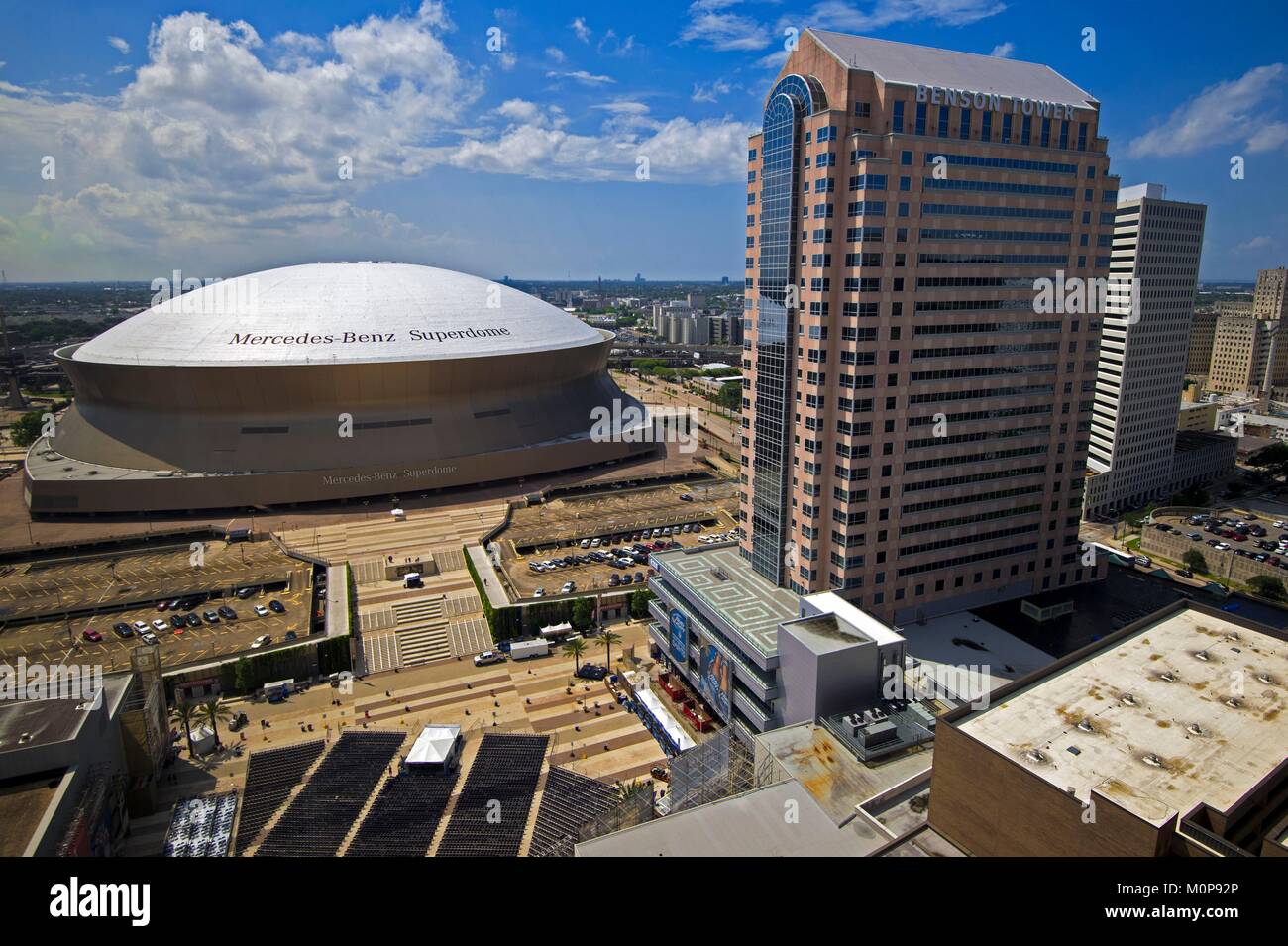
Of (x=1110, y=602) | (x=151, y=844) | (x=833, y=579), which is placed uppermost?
(x=833, y=579)

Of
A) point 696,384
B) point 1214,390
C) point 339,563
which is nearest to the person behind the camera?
point 339,563

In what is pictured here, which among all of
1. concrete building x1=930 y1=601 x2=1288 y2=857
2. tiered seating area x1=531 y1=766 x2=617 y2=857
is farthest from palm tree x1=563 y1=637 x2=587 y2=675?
concrete building x1=930 y1=601 x2=1288 y2=857

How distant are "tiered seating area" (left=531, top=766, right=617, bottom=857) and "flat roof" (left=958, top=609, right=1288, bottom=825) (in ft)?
59.2

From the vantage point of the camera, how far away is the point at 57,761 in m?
30.8

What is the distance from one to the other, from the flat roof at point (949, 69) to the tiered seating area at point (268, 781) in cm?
4755

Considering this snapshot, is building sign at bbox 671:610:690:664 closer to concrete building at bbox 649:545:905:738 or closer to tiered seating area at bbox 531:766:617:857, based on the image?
concrete building at bbox 649:545:905:738

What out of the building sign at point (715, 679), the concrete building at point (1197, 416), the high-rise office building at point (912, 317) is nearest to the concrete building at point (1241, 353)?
the concrete building at point (1197, 416)

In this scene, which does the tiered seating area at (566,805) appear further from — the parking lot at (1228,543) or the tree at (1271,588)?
the parking lot at (1228,543)

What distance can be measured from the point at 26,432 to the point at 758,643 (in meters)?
119

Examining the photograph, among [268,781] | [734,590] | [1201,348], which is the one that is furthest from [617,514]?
[1201,348]

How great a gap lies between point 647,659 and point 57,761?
3133 centimetres

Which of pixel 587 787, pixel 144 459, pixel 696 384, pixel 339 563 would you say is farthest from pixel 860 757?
pixel 696 384

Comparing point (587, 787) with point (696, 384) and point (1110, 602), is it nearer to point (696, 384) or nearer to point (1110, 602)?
point (1110, 602)

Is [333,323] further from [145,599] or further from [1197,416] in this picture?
[1197,416]
